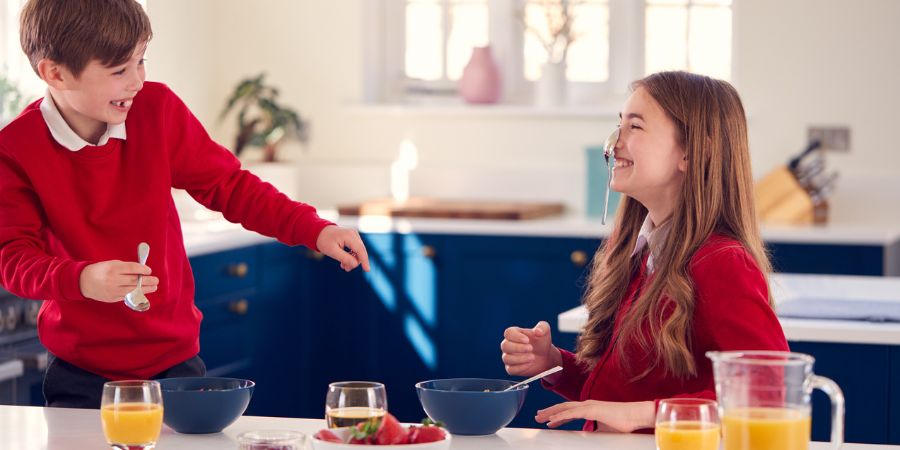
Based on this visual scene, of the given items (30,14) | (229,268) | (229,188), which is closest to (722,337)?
(229,188)

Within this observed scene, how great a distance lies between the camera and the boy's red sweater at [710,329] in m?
1.78

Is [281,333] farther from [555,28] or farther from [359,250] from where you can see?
[359,250]

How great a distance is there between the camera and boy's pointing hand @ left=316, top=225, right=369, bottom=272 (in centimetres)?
200

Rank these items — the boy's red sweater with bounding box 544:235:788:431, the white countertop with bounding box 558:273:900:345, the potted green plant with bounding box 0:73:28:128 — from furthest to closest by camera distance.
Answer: the potted green plant with bounding box 0:73:28:128, the white countertop with bounding box 558:273:900:345, the boy's red sweater with bounding box 544:235:788:431

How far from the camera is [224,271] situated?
389cm

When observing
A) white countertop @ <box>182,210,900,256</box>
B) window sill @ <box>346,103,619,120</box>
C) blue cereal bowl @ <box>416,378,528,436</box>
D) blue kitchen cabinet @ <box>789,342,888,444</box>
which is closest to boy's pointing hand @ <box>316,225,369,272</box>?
blue cereal bowl @ <box>416,378,528,436</box>

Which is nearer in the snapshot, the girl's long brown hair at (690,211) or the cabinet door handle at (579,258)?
the girl's long brown hair at (690,211)

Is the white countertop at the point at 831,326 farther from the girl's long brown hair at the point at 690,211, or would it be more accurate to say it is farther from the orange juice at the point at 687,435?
the orange juice at the point at 687,435

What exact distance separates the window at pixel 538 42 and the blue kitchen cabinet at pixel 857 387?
7.76 ft

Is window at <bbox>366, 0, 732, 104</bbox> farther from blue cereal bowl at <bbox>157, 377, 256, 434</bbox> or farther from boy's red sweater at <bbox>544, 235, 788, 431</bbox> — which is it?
blue cereal bowl at <bbox>157, 377, 256, 434</bbox>

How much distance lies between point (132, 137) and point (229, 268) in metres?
1.81

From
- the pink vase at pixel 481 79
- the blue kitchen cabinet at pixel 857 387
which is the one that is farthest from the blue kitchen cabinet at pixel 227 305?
the blue kitchen cabinet at pixel 857 387

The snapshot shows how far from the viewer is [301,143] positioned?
5.07 meters

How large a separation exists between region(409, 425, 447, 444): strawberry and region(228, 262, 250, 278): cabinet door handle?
99.4 inches
